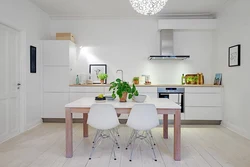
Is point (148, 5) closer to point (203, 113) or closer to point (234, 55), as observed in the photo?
point (234, 55)

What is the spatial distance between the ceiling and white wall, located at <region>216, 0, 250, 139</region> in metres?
Result: 0.40

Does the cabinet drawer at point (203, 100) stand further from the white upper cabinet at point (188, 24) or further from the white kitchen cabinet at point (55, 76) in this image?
the white kitchen cabinet at point (55, 76)

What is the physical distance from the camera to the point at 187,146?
3174mm

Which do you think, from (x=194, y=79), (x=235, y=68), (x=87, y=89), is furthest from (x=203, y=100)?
(x=87, y=89)

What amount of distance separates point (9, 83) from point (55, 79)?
1.21 meters

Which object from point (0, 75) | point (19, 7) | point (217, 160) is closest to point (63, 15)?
point (19, 7)

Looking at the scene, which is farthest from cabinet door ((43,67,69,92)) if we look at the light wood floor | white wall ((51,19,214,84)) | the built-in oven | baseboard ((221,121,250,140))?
baseboard ((221,121,250,140))

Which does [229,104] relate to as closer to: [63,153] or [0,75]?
[63,153]

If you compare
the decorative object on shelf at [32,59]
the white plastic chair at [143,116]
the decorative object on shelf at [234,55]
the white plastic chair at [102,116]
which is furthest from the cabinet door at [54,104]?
the decorative object on shelf at [234,55]

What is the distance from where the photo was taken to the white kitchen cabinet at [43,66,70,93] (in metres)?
4.69

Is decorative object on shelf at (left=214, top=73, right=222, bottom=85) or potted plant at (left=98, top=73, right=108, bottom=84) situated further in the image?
potted plant at (left=98, top=73, right=108, bottom=84)

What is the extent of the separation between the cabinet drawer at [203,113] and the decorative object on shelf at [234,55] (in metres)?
1.09

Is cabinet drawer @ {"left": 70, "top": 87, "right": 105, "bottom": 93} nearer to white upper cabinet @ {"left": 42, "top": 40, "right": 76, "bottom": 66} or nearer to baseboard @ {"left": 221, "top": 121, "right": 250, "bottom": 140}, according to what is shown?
white upper cabinet @ {"left": 42, "top": 40, "right": 76, "bottom": 66}

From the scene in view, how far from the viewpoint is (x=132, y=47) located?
5227mm
